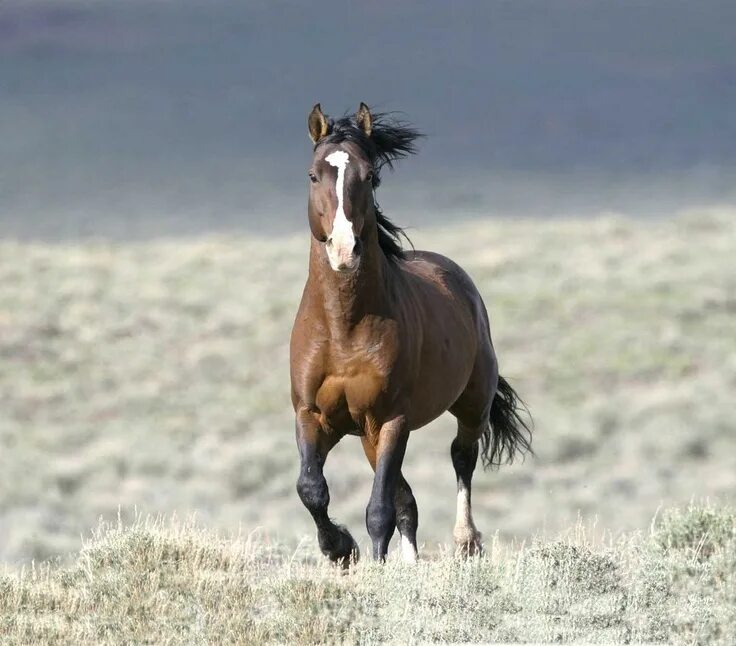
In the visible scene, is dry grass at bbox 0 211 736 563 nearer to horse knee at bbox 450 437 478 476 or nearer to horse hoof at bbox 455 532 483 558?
horse knee at bbox 450 437 478 476

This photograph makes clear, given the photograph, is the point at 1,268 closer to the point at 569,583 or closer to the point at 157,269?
the point at 157,269

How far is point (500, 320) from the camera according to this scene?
37625 mm

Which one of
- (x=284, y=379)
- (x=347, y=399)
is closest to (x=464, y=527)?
(x=347, y=399)

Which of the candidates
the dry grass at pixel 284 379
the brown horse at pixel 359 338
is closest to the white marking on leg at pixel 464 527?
the brown horse at pixel 359 338

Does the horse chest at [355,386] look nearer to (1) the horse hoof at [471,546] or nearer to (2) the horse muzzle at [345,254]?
(2) the horse muzzle at [345,254]

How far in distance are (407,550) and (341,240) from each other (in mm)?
2256

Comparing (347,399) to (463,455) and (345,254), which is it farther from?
(463,455)

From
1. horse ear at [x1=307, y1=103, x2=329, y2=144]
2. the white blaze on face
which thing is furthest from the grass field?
the white blaze on face

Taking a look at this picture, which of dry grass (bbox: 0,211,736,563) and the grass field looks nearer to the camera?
the grass field

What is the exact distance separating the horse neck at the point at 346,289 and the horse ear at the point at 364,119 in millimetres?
640

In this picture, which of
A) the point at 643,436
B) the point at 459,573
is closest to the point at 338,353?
the point at 459,573

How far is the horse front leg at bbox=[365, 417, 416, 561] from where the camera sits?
827 cm

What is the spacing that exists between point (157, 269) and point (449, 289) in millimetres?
34419

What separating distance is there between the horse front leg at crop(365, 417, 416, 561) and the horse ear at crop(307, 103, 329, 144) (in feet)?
5.53
